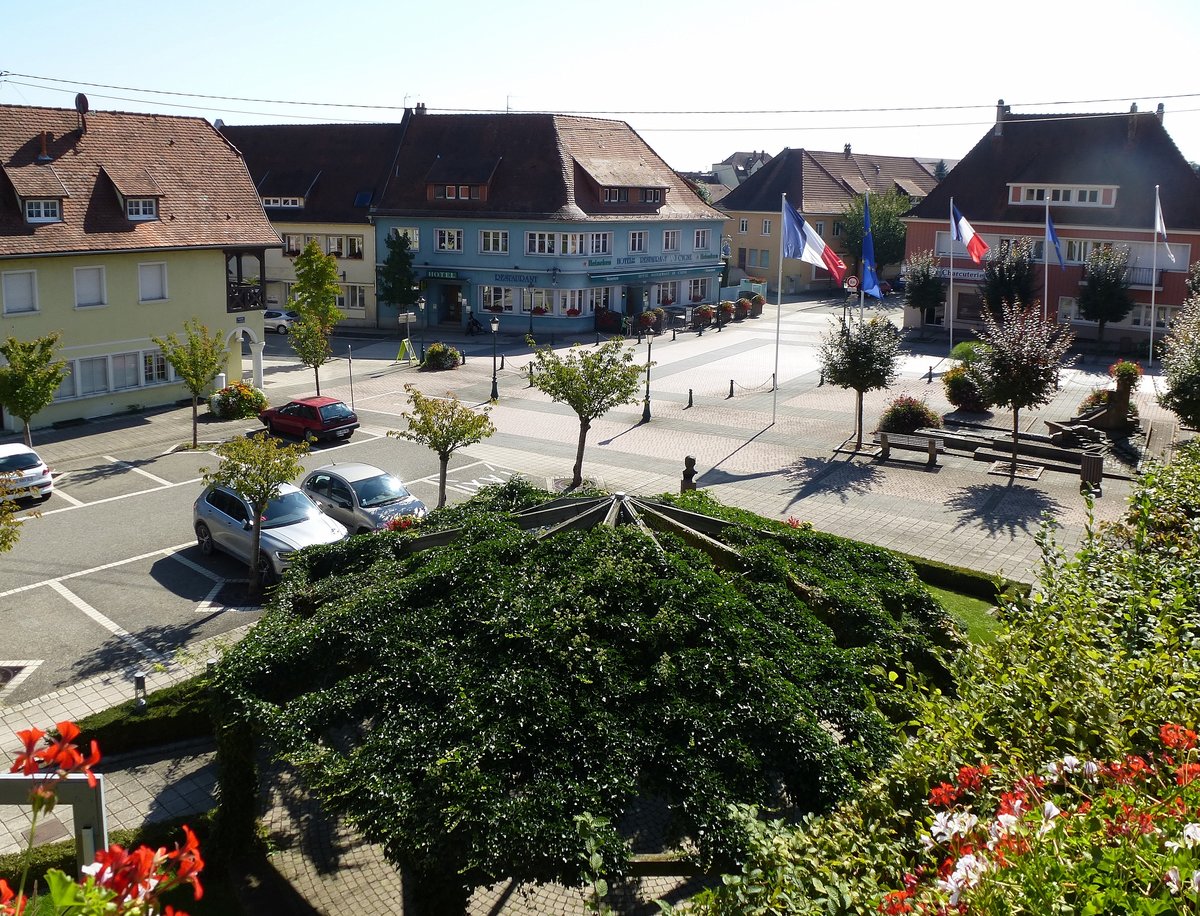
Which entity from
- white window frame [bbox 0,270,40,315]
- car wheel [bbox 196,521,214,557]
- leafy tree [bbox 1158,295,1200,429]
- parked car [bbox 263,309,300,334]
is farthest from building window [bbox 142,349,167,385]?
leafy tree [bbox 1158,295,1200,429]

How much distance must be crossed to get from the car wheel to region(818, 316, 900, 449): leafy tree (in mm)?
18047

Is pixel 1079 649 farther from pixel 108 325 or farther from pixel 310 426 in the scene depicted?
pixel 108 325

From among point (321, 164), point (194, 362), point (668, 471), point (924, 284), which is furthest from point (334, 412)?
point (924, 284)

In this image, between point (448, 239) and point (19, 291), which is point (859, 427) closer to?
point (19, 291)

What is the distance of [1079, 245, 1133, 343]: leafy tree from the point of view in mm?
46656

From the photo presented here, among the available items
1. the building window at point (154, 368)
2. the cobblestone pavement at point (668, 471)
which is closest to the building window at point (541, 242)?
the cobblestone pavement at point (668, 471)

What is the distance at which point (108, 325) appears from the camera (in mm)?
33281

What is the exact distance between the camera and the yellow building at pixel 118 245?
3119cm

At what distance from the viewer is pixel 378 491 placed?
2272 cm

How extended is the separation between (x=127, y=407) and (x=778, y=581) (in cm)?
2874

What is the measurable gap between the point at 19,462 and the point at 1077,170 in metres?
48.2

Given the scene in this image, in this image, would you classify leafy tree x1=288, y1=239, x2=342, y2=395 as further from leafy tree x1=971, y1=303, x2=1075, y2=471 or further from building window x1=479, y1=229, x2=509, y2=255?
leafy tree x1=971, y1=303, x2=1075, y2=471

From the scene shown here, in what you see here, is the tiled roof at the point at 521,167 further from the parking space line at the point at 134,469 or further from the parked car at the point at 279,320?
the parking space line at the point at 134,469

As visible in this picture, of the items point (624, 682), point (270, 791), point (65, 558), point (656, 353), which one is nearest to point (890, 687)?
point (624, 682)
